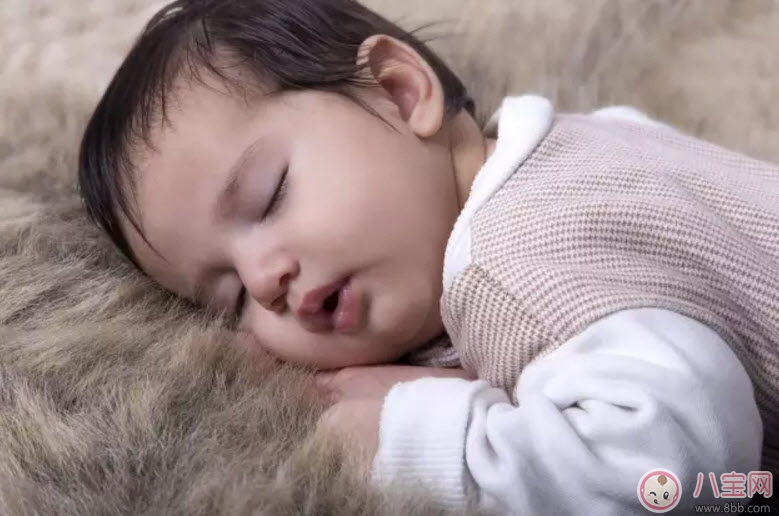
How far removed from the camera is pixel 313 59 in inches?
30.5

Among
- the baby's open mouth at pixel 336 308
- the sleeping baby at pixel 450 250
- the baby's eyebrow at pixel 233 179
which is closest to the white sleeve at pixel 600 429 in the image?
the sleeping baby at pixel 450 250

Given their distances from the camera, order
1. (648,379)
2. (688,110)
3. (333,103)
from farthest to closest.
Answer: (688,110)
(333,103)
(648,379)

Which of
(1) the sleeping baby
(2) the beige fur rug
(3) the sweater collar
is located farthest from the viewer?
Result: (3) the sweater collar

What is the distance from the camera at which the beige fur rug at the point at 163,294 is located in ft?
1.40

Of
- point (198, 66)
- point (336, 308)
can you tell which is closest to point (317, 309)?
point (336, 308)

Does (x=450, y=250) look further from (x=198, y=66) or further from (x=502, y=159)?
(x=198, y=66)

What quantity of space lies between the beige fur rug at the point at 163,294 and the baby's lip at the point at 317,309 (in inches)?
2.8

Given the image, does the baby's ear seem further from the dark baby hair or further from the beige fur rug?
the beige fur rug

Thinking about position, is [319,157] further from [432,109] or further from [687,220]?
[687,220]

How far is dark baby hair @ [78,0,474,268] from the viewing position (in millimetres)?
752

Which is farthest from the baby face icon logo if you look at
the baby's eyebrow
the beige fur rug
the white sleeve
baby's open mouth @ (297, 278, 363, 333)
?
the baby's eyebrow

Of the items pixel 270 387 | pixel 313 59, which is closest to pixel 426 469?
pixel 270 387

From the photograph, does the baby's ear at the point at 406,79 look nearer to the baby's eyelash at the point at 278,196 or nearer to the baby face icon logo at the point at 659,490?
the baby's eyelash at the point at 278,196

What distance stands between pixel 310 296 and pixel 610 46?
51 centimetres
